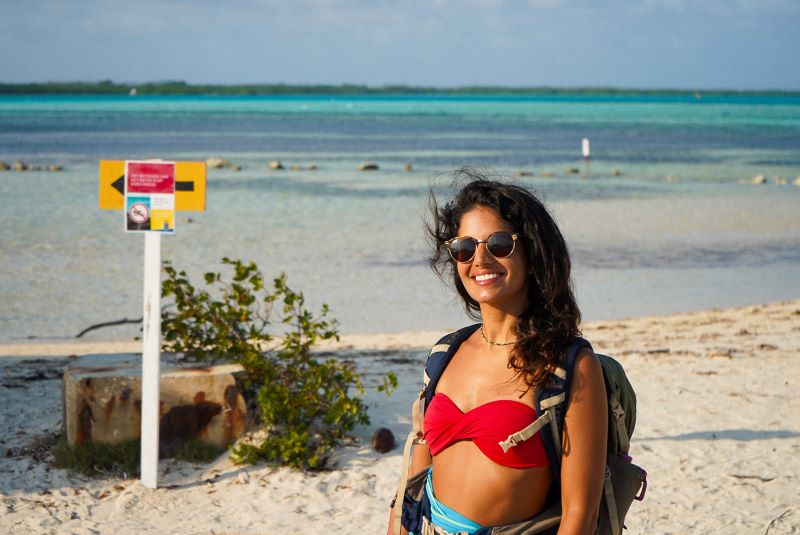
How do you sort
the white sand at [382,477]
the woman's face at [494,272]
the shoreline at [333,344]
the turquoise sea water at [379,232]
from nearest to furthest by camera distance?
the woman's face at [494,272] < the white sand at [382,477] < the shoreline at [333,344] < the turquoise sea water at [379,232]

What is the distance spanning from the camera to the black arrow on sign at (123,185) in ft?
17.9

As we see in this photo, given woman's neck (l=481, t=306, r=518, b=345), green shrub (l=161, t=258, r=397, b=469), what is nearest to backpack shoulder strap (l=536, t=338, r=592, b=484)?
woman's neck (l=481, t=306, r=518, b=345)

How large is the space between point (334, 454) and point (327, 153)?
37.0 metres

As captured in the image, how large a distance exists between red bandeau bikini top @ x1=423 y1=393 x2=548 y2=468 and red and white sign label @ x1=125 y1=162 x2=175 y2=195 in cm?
313

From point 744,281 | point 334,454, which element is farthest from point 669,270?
point 334,454

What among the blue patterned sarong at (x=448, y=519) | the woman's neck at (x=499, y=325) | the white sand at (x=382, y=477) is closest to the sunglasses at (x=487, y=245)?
the woman's neck at (x=499, y=325)

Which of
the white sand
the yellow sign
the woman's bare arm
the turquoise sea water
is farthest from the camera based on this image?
the turquoise sea water

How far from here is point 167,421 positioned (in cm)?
602

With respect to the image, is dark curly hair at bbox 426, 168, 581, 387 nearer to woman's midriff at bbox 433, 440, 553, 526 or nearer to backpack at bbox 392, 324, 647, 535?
backpack at bbox 392, 324, 647, 535

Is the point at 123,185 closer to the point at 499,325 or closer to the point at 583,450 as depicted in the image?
the point at 499,325

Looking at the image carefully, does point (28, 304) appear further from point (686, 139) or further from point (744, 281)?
point (686, 139)

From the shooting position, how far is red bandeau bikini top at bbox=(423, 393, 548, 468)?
8.52 feet

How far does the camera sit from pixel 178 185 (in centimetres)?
549

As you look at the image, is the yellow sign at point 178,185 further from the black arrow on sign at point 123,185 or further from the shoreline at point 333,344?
the shoreline at point 333,344
